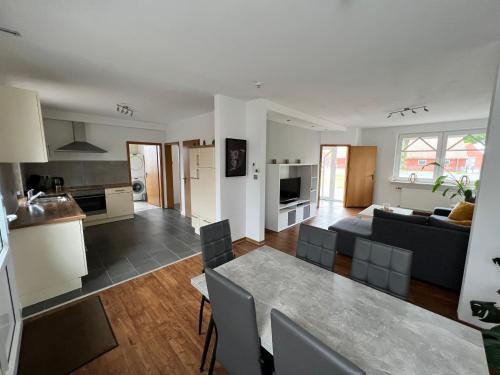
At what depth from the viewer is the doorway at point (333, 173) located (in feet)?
25.5

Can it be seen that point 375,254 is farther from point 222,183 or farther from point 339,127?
point 339,127

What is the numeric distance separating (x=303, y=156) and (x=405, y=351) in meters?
5.30

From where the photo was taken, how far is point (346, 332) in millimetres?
1040

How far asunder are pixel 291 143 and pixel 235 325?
15.9ft

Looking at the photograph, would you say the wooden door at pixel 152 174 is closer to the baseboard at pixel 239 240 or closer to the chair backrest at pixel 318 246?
the baseboard at pixel 239 240

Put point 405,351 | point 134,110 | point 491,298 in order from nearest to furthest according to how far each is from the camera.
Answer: point 405,351, point 491,298, point 134,110

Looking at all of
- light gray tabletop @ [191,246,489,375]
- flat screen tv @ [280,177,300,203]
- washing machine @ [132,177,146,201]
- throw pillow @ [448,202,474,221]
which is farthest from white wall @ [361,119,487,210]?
washing machine @ [132,177,146,201]

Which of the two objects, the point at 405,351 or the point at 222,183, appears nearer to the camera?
the point at 405,351

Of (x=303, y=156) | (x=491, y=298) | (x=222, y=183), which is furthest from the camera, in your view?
(x=303, y=156)

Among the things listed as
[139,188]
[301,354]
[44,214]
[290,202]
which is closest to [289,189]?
[290,202]

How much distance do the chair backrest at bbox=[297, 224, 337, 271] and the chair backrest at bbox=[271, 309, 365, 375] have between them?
3.46 ft

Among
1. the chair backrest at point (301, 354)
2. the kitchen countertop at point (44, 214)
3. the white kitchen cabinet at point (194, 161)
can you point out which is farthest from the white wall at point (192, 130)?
the chair backrest at point (301, 354)

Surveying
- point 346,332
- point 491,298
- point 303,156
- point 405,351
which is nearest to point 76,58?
point 346,332

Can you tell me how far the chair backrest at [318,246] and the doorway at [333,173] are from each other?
6.22 metres
